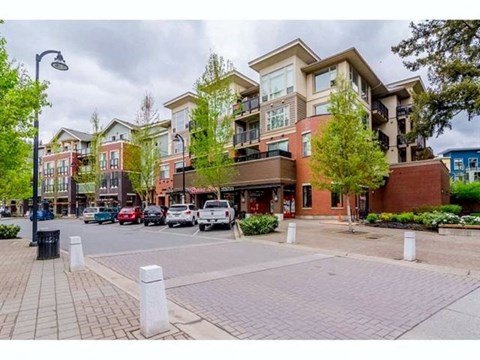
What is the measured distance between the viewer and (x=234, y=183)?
1127 inches

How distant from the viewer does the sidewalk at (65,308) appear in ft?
13.9

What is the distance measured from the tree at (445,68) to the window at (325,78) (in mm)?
9831

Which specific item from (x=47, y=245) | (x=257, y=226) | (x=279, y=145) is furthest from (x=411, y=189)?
(x=47, y=245)

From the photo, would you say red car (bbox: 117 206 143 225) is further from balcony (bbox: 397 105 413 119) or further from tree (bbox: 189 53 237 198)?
balcony (bbox: 397 105 413 119)

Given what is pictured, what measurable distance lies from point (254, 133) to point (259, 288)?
26154 mm

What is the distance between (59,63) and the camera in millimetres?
12211

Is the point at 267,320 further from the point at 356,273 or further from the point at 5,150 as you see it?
the point at 5,150

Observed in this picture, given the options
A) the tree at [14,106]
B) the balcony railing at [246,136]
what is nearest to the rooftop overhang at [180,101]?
the balcony railing at [246,136]

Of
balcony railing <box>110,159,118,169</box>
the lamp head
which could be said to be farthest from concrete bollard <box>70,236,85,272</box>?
balcony railing <box>110,159,118,169</box>

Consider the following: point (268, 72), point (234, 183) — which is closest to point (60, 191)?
point (234, 183)

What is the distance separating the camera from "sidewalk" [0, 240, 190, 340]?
13.9 feet

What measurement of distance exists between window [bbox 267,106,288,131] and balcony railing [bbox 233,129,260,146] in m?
1.71

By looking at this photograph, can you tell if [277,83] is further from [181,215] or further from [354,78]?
[181,215]

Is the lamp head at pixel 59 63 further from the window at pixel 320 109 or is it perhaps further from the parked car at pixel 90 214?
Answer: the parked car at pixel 90 214
